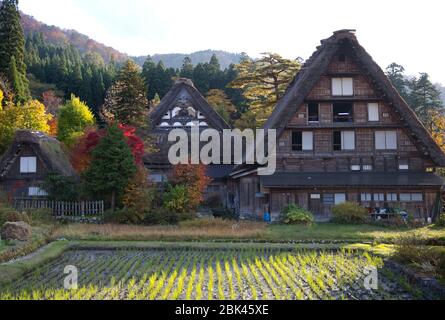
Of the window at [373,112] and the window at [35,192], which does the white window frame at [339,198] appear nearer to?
the window at [373,112]

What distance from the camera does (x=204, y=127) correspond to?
127ft

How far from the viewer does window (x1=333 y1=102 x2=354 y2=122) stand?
92.0 ft

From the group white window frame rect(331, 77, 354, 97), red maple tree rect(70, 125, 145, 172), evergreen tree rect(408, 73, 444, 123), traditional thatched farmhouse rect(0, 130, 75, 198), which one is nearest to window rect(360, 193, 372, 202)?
white window frame rect(331, 77, 354, 97)

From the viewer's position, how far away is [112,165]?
23.8 meters

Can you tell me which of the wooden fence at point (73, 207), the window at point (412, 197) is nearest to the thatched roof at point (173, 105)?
the wooden fence at point (73, 207)

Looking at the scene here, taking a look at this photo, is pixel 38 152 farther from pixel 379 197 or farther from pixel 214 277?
pixel 379 197

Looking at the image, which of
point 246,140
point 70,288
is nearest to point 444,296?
point 70,288

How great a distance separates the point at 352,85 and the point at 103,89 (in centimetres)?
4304

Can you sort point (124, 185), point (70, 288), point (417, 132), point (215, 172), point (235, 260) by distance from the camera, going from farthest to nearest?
Answer: point (215, 172) → point (417, 132) → point (124, 185) → point (235, 260) → point (70, 288)

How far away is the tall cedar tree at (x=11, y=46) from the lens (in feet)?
153

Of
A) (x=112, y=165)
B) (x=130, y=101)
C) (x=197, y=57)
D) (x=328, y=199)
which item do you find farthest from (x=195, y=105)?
(x=197, y=57)

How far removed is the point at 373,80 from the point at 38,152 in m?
20.8

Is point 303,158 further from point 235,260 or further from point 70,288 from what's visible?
point 70,288

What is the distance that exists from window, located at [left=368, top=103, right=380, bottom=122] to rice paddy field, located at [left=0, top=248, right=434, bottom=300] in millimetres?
13764
